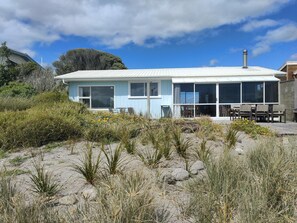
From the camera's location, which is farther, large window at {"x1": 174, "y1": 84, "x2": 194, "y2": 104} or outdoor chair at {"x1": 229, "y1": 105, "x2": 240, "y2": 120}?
large window at {"x1": 174, "y1": 84, "x2": 194, "y2": 104}

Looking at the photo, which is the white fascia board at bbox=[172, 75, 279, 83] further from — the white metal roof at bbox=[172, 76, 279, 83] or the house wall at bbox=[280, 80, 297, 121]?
the house wall at bbox=[280, 80, 297, 121]

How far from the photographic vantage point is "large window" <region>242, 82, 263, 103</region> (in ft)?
55.0

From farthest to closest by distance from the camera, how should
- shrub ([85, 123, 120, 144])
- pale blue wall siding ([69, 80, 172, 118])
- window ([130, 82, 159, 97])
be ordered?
window ([130, 82, 159, 97]), pale blue wall siding ([69, 80, 172, 118]), shrub ([85, 123, 120, 144])

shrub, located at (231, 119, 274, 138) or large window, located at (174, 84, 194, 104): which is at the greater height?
large window, located at (174, 84, 194, 104)

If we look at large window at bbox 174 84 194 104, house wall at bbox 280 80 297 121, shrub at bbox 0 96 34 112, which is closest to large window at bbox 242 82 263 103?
house wall at bbox 280 80 297 121

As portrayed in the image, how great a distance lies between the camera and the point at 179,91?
1734 cm

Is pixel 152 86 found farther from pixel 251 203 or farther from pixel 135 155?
pixel 251 203

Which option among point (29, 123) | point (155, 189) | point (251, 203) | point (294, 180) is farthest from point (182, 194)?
point (29, 123)

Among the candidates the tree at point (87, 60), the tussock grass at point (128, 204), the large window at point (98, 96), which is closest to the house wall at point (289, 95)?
the large window at point (98, 96)

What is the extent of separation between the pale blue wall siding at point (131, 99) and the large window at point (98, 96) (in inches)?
10.4

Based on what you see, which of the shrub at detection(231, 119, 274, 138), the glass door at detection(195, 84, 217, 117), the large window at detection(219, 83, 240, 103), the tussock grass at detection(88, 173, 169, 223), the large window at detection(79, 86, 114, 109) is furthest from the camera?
the large window at detection(79, 86, 114, 109)

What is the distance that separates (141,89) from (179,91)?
98.6 inches

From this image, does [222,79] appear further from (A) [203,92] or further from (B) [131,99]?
(B) [131,99]

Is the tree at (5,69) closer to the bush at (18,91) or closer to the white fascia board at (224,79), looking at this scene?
the bush at (18,91)
